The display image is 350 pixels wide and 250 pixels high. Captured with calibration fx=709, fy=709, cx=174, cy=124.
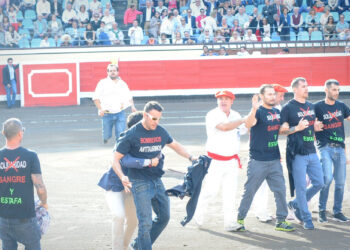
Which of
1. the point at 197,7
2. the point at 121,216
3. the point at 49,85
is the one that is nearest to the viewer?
the point at 121,216

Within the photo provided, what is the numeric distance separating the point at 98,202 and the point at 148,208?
3.31m

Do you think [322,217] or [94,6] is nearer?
[322,217]

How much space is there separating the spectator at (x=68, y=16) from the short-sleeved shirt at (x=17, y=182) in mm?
21249

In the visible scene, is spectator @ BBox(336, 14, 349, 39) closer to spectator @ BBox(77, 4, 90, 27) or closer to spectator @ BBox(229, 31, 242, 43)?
spectator @ BBox(229, 31, 242, 43)

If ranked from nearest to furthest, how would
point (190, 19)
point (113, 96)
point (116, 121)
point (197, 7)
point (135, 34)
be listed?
1. point (113, 96)
2. point (116, 121)
3. point (135, 34)
4. point (190, 19)
5. point (197, 7)

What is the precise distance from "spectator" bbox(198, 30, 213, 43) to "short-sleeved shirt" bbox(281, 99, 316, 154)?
17.3 meters

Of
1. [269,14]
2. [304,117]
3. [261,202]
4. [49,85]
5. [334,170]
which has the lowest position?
[49,85]

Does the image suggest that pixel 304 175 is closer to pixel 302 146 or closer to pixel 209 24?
pixel 302 146

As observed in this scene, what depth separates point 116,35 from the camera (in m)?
26.5

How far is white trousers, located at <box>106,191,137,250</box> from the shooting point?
7.63 meters

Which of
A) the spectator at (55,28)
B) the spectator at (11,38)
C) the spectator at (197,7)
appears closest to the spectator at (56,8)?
the spectator at (55,28)

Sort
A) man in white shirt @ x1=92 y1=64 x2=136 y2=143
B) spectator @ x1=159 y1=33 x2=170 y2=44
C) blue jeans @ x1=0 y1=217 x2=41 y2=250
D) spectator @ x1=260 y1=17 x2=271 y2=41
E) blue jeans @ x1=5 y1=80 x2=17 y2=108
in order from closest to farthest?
blue jeans @ x1=0 y1=217 x2=41 y2=250 → man in white shirt @ x1=92 y1=64 x2=136 y2=143 → blue jeans @ x1=5 y1=80 x2=17 y2=108 → spectator @ x1=159 y1=33 x2=170 y2=44 → spectator @ x1=260 y1=17 x2=271 y2=41


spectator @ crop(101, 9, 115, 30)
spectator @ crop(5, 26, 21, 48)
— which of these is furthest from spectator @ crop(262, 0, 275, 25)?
spectator @ crop(5, 26, 21, 48)

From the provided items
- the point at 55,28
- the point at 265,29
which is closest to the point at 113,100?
the point at 265,29
